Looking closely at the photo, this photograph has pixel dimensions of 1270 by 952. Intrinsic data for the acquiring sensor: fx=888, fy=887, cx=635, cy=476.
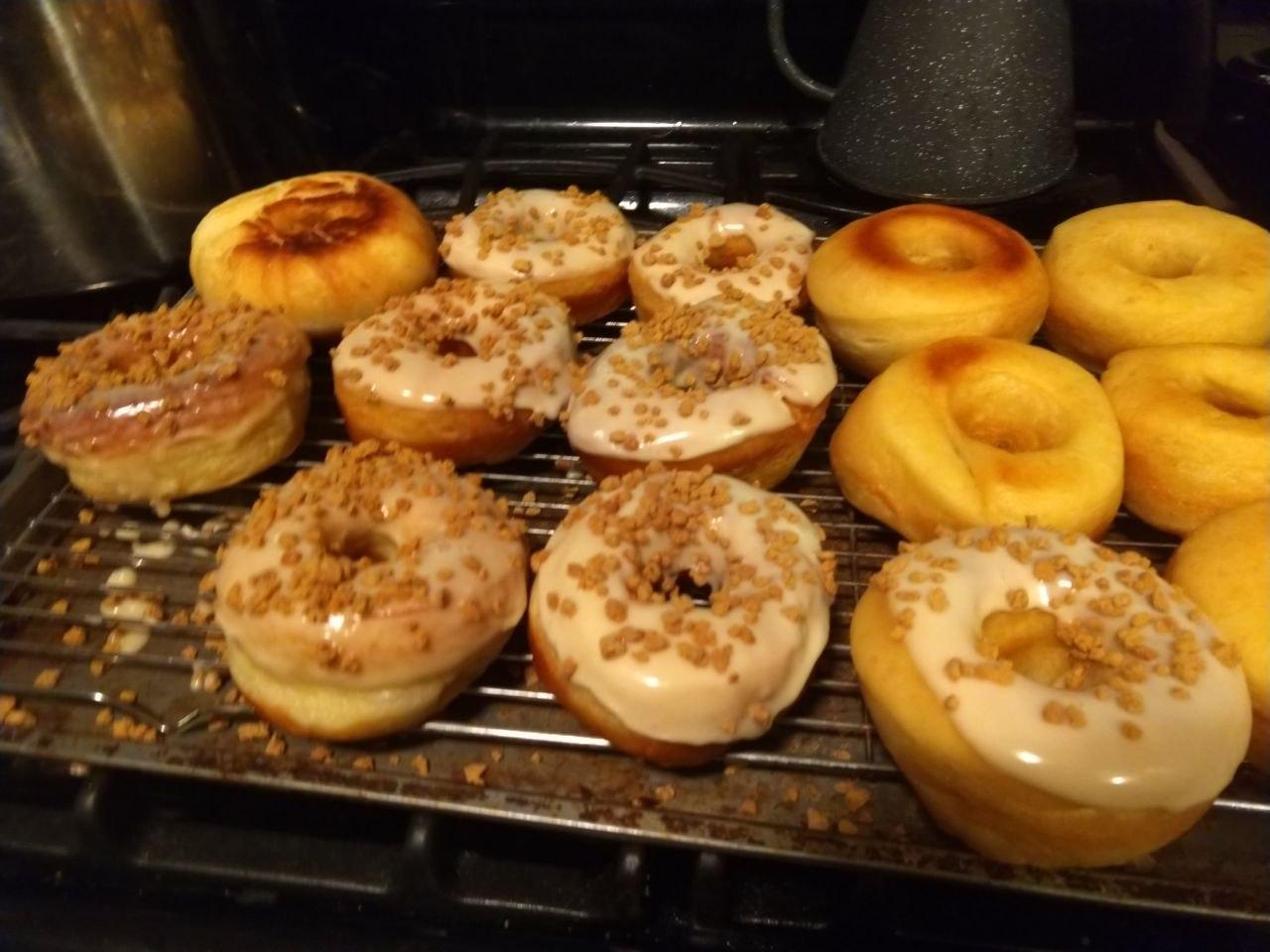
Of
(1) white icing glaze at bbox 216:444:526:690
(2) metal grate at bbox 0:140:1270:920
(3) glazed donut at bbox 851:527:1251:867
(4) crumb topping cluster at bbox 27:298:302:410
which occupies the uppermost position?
(4) crumb topping cluster at bbox 27:298:302:410

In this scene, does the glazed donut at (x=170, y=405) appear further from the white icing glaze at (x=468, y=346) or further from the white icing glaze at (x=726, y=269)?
the white icing glaze at (x=726, y=269)

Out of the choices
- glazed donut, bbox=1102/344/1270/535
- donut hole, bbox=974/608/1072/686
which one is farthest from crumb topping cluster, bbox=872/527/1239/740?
glazed donut, bbox=1102/344/1270/535

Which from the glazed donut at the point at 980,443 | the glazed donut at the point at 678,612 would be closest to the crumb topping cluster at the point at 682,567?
the glazed donut at the point at 678,612

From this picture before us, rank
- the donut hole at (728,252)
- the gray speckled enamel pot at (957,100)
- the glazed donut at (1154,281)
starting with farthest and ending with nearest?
the donut hole at (728,252) → the gray speckled enamel pot at (957,100) → the glazed donut at (1154,281)

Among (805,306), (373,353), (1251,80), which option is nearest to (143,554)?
(373,353)

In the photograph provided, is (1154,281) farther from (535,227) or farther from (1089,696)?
(535,227)

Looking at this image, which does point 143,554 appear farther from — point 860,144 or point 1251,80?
point 1251,80

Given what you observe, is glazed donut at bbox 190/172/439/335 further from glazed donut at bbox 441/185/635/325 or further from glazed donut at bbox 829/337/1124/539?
glazed donut at bbox 829/337/1124/539
